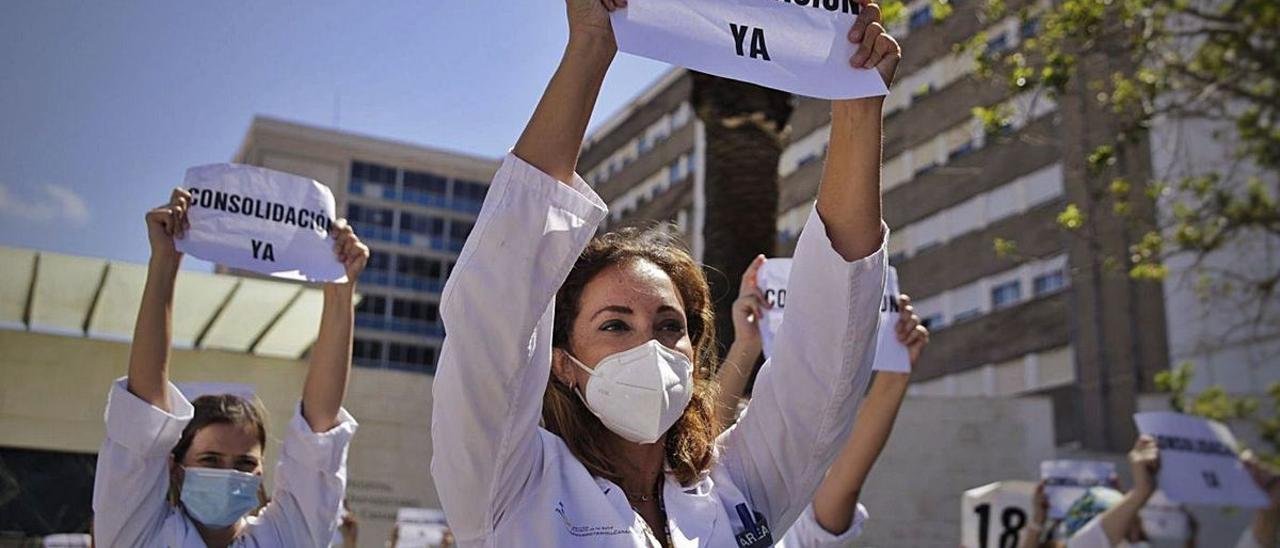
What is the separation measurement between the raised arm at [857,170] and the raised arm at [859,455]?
1296mm

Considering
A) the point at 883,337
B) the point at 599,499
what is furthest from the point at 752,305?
the point at 599,499

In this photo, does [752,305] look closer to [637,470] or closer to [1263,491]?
[637,470]

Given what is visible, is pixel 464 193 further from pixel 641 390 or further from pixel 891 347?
Answer: pixel 641 390

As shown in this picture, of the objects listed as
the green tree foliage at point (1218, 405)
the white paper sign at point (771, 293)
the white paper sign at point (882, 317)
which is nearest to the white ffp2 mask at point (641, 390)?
the white paper sign at point (882, 317)

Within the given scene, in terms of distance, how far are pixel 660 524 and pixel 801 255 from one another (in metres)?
0.60

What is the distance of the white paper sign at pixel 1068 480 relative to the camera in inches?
320

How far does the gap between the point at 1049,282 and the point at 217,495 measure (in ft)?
114

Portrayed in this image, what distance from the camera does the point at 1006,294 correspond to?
3812cm

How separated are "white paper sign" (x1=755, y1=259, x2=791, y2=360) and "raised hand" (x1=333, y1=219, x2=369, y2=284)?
1389 millimetres

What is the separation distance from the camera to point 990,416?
1869 cm

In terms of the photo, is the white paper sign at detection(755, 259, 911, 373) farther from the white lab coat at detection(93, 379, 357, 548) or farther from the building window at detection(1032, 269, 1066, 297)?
the building window at detection(1032, 269, 1066, 297)

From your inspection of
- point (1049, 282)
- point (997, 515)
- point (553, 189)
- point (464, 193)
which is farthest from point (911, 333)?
point (464, 193)

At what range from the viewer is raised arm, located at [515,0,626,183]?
2.23m

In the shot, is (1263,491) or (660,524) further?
(1263,491)
